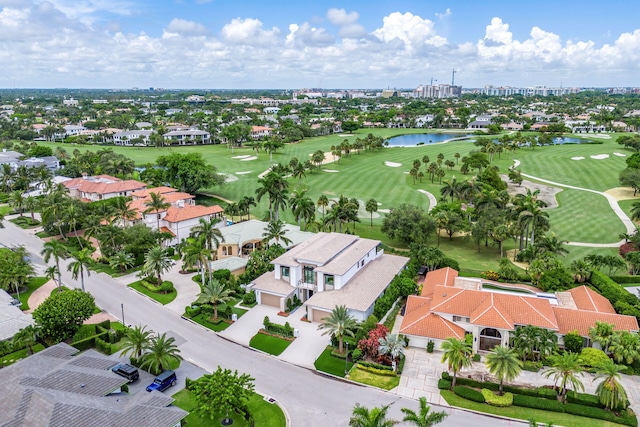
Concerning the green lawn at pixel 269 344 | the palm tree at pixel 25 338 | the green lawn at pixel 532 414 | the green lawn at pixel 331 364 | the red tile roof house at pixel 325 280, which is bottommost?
the green lawn at pixel 269 344

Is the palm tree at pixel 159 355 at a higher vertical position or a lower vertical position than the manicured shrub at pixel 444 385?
higher

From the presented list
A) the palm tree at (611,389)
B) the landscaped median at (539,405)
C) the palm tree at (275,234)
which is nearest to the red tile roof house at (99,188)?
the palm tree at (275,234)

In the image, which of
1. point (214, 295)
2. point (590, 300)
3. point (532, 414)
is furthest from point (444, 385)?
point (214, 295)

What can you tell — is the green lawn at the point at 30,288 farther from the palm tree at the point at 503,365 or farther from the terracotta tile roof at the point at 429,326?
the palm tree at the point at 503,365

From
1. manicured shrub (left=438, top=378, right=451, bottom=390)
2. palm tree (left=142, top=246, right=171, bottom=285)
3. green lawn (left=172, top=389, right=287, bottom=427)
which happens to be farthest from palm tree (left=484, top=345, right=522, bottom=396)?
palm tree (left=142, top=246, right=171, bottom=285)

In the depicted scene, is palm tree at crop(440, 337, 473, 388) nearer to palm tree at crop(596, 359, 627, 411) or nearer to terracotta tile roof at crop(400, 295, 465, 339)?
terracotta tile roof at crop(400, 295, 465, 339)

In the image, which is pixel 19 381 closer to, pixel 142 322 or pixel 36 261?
pixel 142 322

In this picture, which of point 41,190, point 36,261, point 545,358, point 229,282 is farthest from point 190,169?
point 545,358

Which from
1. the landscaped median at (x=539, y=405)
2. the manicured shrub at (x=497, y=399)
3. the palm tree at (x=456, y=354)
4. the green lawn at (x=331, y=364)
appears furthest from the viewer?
the green lawn at (x=331, y=364)
